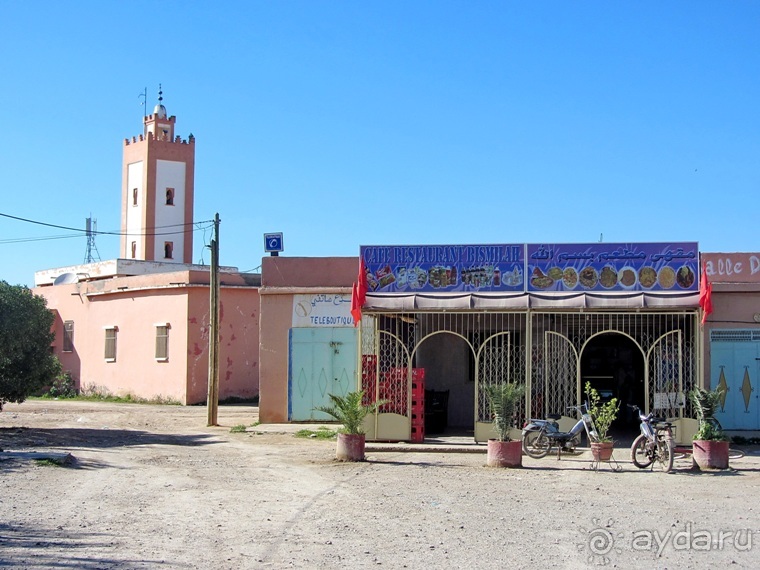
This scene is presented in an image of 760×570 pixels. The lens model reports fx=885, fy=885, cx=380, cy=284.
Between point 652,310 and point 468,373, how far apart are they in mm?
5758

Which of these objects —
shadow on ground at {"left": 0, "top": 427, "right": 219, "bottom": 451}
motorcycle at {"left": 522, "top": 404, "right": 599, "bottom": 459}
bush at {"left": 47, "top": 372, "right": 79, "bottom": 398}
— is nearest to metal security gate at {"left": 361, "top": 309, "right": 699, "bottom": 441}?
motorcycle at {"left": 522, "top": 404, "right": 599, "bottom": 459}

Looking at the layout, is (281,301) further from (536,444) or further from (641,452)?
(641,452)

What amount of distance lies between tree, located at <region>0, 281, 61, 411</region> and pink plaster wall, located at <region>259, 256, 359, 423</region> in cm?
500

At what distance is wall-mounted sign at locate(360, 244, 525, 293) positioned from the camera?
1716cm

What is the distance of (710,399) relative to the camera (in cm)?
1395

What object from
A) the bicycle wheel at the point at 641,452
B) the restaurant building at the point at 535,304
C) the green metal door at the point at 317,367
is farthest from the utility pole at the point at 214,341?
the bicycle wheel at the point at 641,452

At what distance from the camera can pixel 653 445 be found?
528 inches

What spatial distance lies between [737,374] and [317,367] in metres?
9.36

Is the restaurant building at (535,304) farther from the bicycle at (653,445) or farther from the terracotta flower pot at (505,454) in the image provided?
the bicycle at (653,445)

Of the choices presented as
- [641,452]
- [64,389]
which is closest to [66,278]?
[64,389]

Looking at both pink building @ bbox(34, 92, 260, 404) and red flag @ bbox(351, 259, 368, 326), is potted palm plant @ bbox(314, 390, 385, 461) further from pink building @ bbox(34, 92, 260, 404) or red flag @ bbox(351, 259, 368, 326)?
pink building @ bbox(34, 92, 260, 404)

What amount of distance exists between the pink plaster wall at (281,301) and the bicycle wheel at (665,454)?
944 centimetres

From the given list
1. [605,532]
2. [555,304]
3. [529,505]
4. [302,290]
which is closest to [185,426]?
[302,290]

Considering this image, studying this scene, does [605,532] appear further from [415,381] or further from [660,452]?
[415,381]
